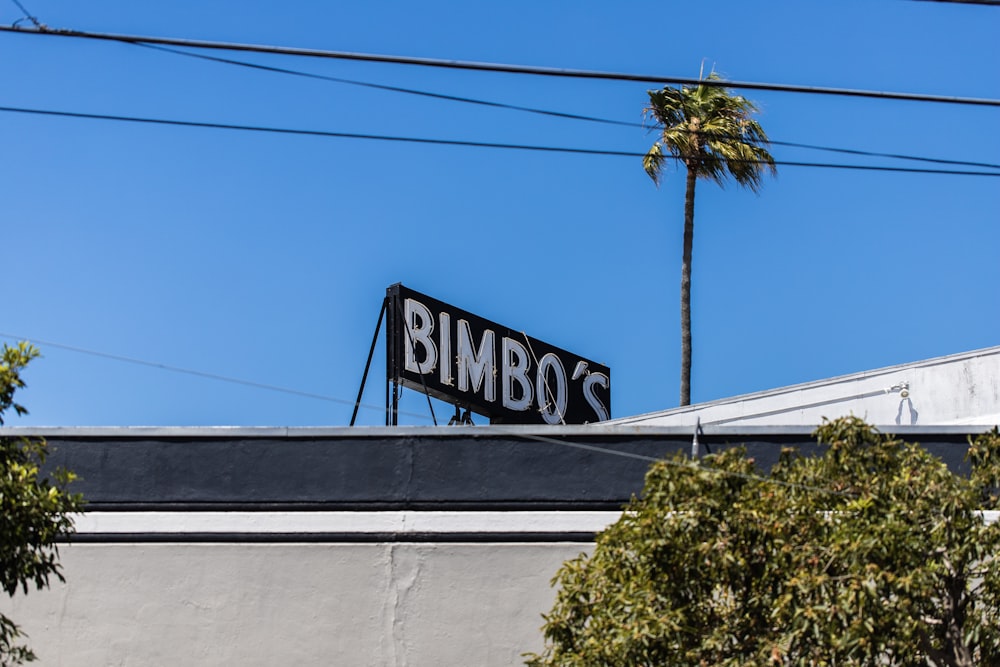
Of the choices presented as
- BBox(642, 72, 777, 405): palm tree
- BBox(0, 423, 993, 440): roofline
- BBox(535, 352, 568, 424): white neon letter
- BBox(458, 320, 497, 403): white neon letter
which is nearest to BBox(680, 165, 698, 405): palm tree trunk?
BBox(642, 72, 777, 405): palm tree

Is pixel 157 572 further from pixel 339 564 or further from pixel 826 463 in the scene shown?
pixel 826 463

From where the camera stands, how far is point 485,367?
29.0m

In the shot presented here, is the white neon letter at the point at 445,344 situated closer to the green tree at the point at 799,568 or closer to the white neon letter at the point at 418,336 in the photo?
the white neon letter at the point at 418,336

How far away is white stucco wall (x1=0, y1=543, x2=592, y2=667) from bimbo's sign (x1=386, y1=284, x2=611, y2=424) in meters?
10.3

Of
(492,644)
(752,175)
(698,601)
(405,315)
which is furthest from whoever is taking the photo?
(752,175)

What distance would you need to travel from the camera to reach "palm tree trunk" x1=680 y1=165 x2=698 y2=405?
42.6m

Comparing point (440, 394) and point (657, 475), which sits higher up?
point (440, 394)

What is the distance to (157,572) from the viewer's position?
16359mm

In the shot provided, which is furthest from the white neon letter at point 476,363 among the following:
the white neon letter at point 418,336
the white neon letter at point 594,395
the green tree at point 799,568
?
the green tree at point 799,568

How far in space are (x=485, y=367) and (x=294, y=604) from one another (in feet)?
43.2

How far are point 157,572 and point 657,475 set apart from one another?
252 inches

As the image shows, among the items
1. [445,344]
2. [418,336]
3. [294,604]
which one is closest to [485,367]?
[445,344]

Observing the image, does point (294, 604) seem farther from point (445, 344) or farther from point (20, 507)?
point (445, 344)

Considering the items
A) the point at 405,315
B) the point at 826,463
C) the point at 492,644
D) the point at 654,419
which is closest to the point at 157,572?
the point at 492,644
